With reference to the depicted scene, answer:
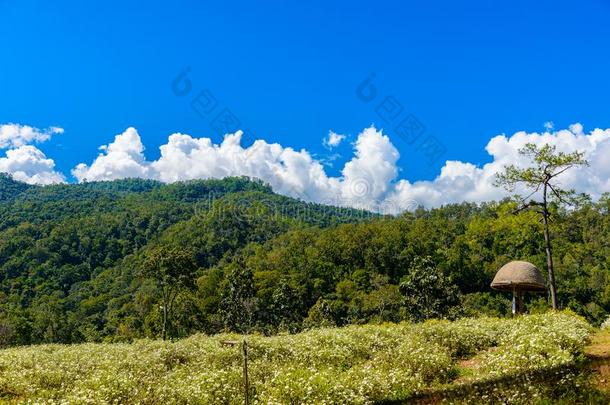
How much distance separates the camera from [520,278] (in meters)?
20.2

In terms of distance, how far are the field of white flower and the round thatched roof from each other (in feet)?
9.71

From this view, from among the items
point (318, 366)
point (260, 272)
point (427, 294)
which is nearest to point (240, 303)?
point (427, 294)

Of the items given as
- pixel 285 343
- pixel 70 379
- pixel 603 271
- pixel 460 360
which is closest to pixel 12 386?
pixel 70 379

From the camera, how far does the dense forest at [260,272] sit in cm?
6391

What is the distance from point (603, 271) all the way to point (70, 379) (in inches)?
3499

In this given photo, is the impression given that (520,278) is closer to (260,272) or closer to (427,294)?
(427,294)

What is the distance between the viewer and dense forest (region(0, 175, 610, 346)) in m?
63.9

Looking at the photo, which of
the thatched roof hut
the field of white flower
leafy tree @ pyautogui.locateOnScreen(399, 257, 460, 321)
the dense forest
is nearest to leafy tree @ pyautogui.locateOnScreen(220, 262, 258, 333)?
the dense forest

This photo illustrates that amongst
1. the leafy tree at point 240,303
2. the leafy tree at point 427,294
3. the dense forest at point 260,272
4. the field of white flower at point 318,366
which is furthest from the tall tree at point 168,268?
the leafy tree at point 427,294

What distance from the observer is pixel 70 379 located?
15.0m

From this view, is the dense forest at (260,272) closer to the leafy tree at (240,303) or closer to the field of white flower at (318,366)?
the leafy tree at (240,303)

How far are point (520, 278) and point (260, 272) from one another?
74333 mm

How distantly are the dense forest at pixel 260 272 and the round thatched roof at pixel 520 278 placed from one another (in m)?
2.58

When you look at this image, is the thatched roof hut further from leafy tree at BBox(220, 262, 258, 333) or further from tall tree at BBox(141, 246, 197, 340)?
leafy tree at BBox(220, 262, 258, 333)
